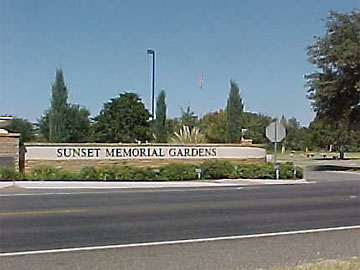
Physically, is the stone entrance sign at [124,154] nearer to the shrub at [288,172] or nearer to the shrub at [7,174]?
the shrub at [7,174]

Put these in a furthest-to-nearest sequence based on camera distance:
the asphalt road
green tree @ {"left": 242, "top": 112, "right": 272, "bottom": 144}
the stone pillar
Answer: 1. green tree @ {"left": 242, "top": 112, "right": 272, "bottom": 144}
2. the stone pillar
3. the asphalt road

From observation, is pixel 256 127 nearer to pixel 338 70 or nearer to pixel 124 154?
pixel 338 70

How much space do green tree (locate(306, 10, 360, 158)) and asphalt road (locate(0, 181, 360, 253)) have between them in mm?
19982

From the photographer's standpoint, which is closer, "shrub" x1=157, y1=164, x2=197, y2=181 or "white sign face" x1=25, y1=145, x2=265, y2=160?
Result: "shrub" x1=157, y1=164, x2=197, y2=181

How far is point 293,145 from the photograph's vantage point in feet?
364

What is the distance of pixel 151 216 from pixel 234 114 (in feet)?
109

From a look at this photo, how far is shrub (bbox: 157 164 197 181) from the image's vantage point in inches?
1031

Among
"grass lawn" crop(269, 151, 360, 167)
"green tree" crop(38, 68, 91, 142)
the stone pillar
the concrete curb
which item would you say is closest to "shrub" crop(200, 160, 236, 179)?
the concrete curb

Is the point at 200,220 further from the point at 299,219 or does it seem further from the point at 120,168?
the point at 120,168

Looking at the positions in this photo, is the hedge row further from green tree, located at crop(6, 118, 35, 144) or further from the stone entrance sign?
green tree, located at crop(6, 118, 35, 144)

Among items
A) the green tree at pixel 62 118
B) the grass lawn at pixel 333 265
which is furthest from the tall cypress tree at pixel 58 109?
the grass lawn at pixel 333 265

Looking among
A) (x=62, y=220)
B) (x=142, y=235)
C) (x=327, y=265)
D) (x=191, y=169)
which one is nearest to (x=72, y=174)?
(x=191, y=169)

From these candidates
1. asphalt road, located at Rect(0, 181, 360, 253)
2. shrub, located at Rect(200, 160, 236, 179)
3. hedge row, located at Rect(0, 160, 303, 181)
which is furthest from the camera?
shrub, located at Rect(200, 160, 236, 179)

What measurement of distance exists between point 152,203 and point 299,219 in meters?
4.68
